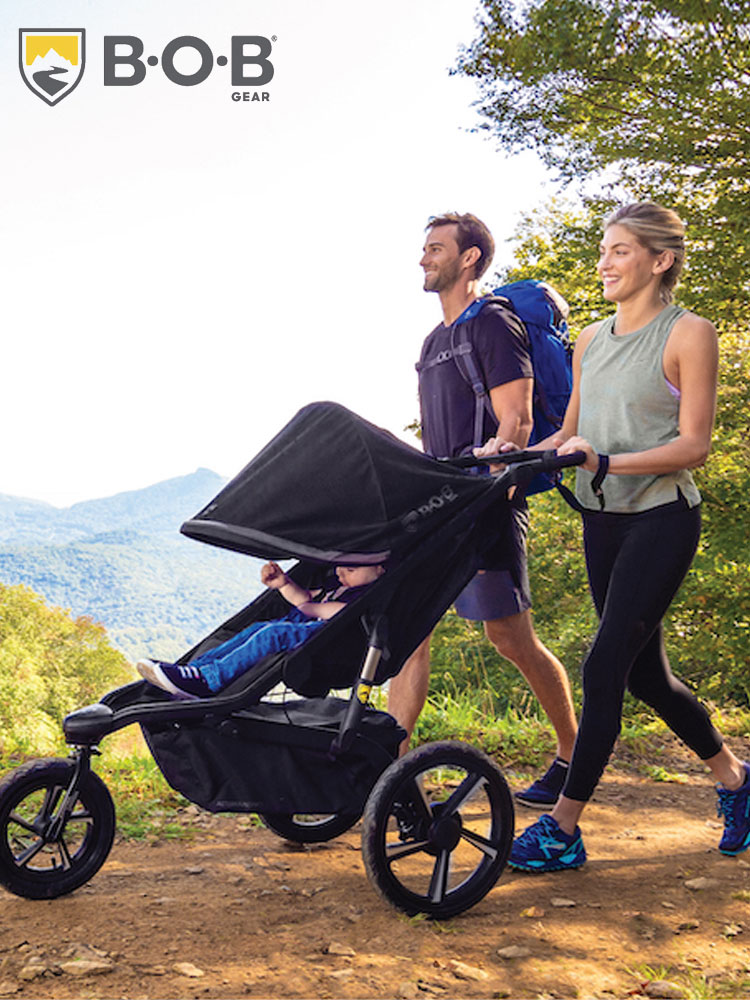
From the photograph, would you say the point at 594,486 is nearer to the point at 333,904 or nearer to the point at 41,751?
the point at 333,904

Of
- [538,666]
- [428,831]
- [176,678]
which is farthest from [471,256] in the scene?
[428,831]

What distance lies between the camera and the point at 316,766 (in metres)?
3.27

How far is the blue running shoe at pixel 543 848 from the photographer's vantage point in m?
3.68

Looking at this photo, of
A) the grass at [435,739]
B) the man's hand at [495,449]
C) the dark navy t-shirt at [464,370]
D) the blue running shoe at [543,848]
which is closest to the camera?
the blue running shoe at [543,848]

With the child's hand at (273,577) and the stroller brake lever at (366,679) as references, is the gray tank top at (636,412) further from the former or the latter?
the child's hand at (273,577)

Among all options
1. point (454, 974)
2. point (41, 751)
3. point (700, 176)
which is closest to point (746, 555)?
point (700, 176)

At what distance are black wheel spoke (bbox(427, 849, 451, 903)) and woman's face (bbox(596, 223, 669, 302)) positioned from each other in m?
1.98

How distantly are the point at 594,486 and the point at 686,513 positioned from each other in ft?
1.12

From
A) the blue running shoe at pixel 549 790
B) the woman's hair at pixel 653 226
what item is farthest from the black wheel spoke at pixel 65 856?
the woman's hair at pixel 653 226

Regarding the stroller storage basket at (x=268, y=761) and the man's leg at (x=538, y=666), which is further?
the man's leg at (x=538, y=666)

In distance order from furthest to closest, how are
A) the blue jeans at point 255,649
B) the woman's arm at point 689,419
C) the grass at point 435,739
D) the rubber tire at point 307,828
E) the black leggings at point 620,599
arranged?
the grass at point 435,739
the rubber tire at point 307,828
the black leggings at point 620,599
the woman's arm at point 689,419
the blue jeans at point 255,649

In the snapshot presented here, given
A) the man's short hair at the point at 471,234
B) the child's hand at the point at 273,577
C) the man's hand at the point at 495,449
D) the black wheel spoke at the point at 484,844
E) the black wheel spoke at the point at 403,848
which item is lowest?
the black wheel spoke at the point at 484,844

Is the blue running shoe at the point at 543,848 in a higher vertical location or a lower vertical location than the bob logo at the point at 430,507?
lower

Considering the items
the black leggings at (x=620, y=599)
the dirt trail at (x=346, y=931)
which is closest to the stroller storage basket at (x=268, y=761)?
the dirt trail at (x=346, y=931)
